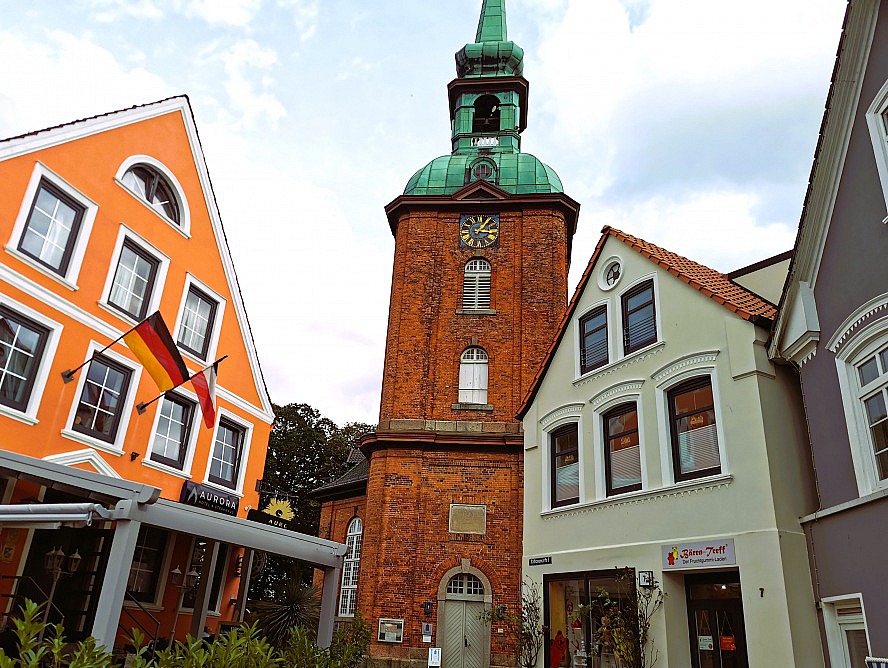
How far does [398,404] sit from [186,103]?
1039 cm

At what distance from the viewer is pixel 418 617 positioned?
19.1m

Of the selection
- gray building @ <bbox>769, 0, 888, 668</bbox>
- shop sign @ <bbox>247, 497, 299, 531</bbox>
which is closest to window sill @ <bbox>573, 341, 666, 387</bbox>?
gray building @ <bbox>769, 0, 888, 668</bbox>

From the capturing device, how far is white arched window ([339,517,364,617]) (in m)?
25.2

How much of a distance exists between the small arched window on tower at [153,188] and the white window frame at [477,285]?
34.1 feet

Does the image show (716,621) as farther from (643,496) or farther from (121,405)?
(121,405)

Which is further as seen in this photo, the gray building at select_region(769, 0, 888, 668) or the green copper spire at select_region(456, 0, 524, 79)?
the green copper spire at select_region(456, 0, 524, 79)

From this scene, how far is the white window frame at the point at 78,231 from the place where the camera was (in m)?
11.3

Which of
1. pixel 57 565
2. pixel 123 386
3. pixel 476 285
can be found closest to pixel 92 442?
pixel 123 386

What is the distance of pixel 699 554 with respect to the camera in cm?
1115

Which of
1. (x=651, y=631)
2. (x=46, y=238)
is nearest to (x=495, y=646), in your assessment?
(x=651, y=631)

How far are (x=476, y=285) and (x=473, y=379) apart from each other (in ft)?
11.0

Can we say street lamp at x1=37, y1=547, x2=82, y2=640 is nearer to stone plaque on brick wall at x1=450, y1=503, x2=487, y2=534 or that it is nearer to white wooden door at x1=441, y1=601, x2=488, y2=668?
white wooden door at x1=441, y1=601, x2=488, y2=668

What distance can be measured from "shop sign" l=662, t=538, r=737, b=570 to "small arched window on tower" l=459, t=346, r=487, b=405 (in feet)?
35.1

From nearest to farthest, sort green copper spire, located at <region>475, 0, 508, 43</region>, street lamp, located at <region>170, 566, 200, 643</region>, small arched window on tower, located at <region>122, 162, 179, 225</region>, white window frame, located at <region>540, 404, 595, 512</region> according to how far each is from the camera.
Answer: street lamp, located at <region>170, 566, 200, 643</region>, white window frame, located at <region>540, 404, 595, 512</region>, small arched window on tower, located at <region>122, 162, 179, 225</region>, green copper spire, located at <region>475, 0, 508, 43</region>
